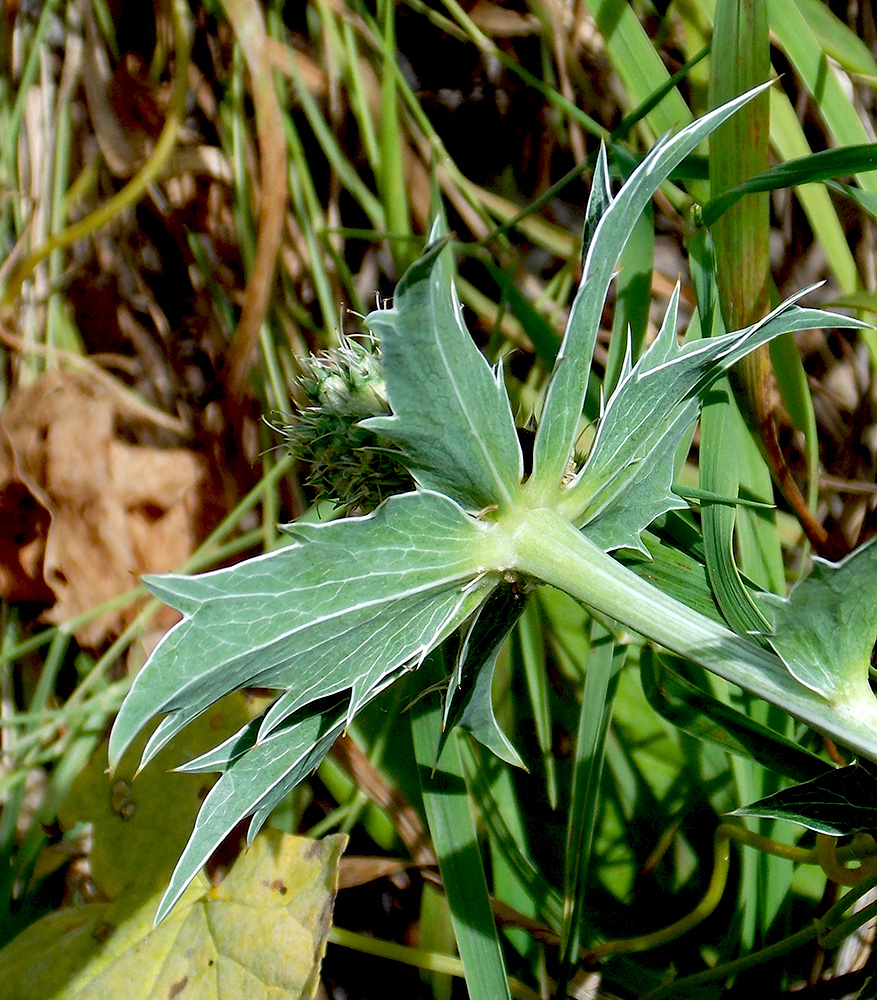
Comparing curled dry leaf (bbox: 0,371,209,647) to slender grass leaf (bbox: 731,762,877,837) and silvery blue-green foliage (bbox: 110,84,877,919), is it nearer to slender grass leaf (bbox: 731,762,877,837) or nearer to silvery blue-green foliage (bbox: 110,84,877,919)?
silvery blue-green foliage (bbox: 110,84,877,919)

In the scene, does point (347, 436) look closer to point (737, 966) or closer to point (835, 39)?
point (737, 966)

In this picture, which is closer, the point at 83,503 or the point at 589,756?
the point at 589,756

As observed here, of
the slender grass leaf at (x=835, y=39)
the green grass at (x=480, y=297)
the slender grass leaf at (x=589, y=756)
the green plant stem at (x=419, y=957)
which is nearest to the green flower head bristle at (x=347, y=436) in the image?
the green grass at (x=480, y=297)

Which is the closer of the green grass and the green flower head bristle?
the green flower head bristle

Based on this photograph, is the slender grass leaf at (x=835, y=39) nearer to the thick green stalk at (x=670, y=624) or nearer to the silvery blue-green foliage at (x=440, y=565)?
the silvery blue-green foliage at (x=440, y=565)

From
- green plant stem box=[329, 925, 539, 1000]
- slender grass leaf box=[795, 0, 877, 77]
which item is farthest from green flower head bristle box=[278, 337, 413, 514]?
slender grass leaf box=[795, 0, 877, 77]

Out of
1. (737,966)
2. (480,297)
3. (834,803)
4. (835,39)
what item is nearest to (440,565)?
(834,803)
